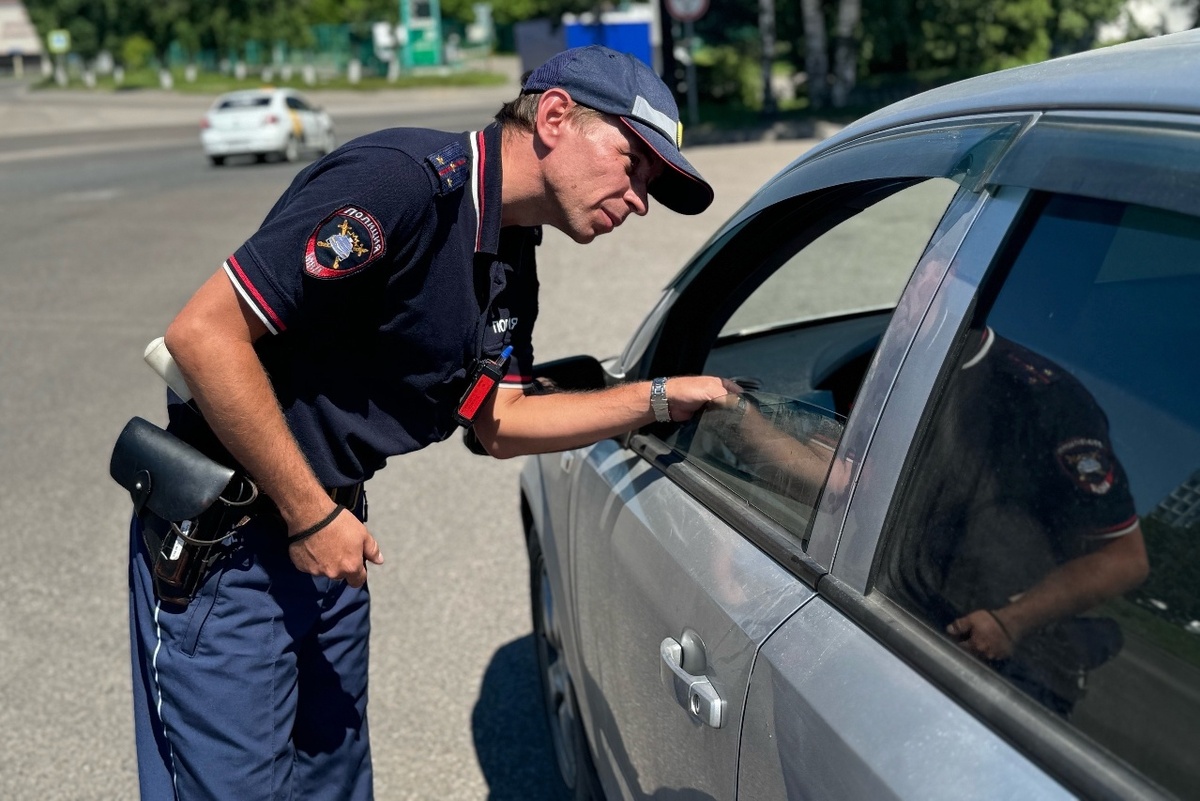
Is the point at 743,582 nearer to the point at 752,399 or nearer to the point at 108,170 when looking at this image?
the point at 752,399

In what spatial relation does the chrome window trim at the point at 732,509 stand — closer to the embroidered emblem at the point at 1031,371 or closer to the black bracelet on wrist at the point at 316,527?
the embroidered emblem at the point at 1031,371

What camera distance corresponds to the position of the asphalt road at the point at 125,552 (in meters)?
3.55

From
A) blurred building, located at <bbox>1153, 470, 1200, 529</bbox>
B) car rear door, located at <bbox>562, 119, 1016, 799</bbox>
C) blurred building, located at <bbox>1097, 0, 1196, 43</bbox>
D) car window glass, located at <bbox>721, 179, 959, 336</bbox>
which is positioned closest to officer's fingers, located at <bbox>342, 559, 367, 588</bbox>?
car rear door, located at <bbox>562, 119, 1016, 799</bbox>

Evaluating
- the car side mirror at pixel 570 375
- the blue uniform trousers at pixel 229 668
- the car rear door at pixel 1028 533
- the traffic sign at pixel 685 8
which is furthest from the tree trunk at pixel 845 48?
the car rear door at pixel 1028 533

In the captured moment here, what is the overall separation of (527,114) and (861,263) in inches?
320

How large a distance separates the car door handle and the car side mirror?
848mm

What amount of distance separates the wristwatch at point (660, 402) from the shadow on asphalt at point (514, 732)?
4.36 ft

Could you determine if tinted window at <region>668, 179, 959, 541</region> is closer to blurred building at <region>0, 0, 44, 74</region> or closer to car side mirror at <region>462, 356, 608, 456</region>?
car side mirror at <region>462, 356, 608, 456</region>

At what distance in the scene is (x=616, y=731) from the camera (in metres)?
2.41

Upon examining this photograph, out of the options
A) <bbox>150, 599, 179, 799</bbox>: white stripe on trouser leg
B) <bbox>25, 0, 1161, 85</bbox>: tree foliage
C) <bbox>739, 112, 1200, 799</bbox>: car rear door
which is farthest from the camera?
<bbox>25, 0, 1161, 85</bbox>: tree foliage

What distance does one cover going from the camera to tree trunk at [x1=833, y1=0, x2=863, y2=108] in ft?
74.4

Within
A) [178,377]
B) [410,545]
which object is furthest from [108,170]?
[178,377]

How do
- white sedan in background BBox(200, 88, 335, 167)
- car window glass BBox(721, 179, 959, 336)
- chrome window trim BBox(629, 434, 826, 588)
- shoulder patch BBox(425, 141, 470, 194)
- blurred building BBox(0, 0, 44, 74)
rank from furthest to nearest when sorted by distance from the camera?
blurred building BBox(0, 0, 44, 74) → white sedan in background BBox(200, 88, 335, 167) → car window glass BBox(721, 179, 959, 336) → shoulder patch BBox(425, 141, 470, 194) → chrome window trim BBox(629, 434, 826, 588)

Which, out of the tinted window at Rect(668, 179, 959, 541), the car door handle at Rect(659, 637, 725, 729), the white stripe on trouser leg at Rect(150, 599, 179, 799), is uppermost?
the tinted window at Rect(668, 179, 959, 541)
